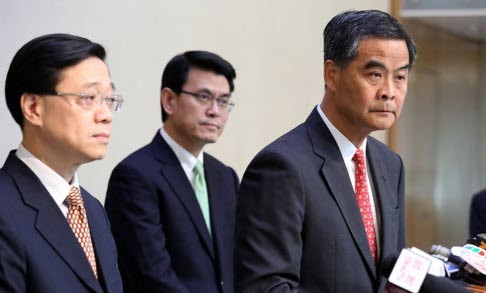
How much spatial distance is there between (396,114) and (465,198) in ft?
19.5

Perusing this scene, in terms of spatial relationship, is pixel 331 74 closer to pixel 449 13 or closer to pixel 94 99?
pixel 94 99

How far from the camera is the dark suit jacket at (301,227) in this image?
7.94ft

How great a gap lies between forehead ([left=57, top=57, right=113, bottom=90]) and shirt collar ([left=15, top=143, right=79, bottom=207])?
0.66 feet

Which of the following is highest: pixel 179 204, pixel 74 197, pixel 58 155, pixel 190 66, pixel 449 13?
pixel 449 13

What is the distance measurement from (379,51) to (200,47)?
3252 mm

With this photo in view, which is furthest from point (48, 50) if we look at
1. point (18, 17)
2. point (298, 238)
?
point (18, 17)

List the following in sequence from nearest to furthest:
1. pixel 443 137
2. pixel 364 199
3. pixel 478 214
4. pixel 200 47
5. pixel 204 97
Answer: pixel 364 199
pixel 204 97
pixel 478 214
pixel 200 47
pixel 443 137

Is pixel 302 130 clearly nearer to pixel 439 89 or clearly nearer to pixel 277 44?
pixel 277 44

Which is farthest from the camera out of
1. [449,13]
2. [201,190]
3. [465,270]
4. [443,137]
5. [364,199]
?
[443,137]

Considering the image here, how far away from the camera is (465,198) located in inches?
326

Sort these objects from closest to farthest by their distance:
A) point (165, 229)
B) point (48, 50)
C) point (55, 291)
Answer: point (55, 291), point (48, 50), point (165, 229)

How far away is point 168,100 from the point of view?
14.4 ft

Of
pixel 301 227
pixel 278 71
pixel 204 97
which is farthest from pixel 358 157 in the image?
pixel 278 71

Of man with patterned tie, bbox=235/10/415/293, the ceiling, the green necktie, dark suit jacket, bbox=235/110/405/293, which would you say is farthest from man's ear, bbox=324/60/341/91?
the ceiling
